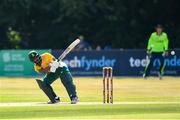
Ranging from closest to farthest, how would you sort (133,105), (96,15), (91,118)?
(91,118) → (133,105) → (96,15)

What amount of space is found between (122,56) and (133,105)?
16.8 meters

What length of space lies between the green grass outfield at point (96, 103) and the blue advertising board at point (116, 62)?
6.78 m

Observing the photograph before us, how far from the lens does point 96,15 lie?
4897cm

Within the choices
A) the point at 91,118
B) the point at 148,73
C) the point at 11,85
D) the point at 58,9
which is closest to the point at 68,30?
the point at 58,9

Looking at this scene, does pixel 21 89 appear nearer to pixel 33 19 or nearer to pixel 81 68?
pixel 81 68

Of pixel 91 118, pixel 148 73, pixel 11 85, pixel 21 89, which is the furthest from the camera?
pixel 148 73

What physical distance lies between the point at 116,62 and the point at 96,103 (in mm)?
16095

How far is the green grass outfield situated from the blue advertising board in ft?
22.3

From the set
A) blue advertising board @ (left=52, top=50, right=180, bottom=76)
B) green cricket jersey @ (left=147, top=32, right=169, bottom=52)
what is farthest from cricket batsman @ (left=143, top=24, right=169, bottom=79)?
blue advertising board @ (left=52, top=50, right=180, bottom=76)

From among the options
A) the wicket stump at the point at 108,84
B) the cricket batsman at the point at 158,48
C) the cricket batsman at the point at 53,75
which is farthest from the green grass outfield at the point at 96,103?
the cricket batsman at the point at 158,48

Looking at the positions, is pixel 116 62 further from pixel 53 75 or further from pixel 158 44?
pixel 53 75

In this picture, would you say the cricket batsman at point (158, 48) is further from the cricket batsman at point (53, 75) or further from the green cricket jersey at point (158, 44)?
the cricket batsman at point (53, 75)

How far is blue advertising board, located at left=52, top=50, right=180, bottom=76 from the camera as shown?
36.0 m

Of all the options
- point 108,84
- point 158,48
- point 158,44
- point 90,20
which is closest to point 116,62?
point 158,48
